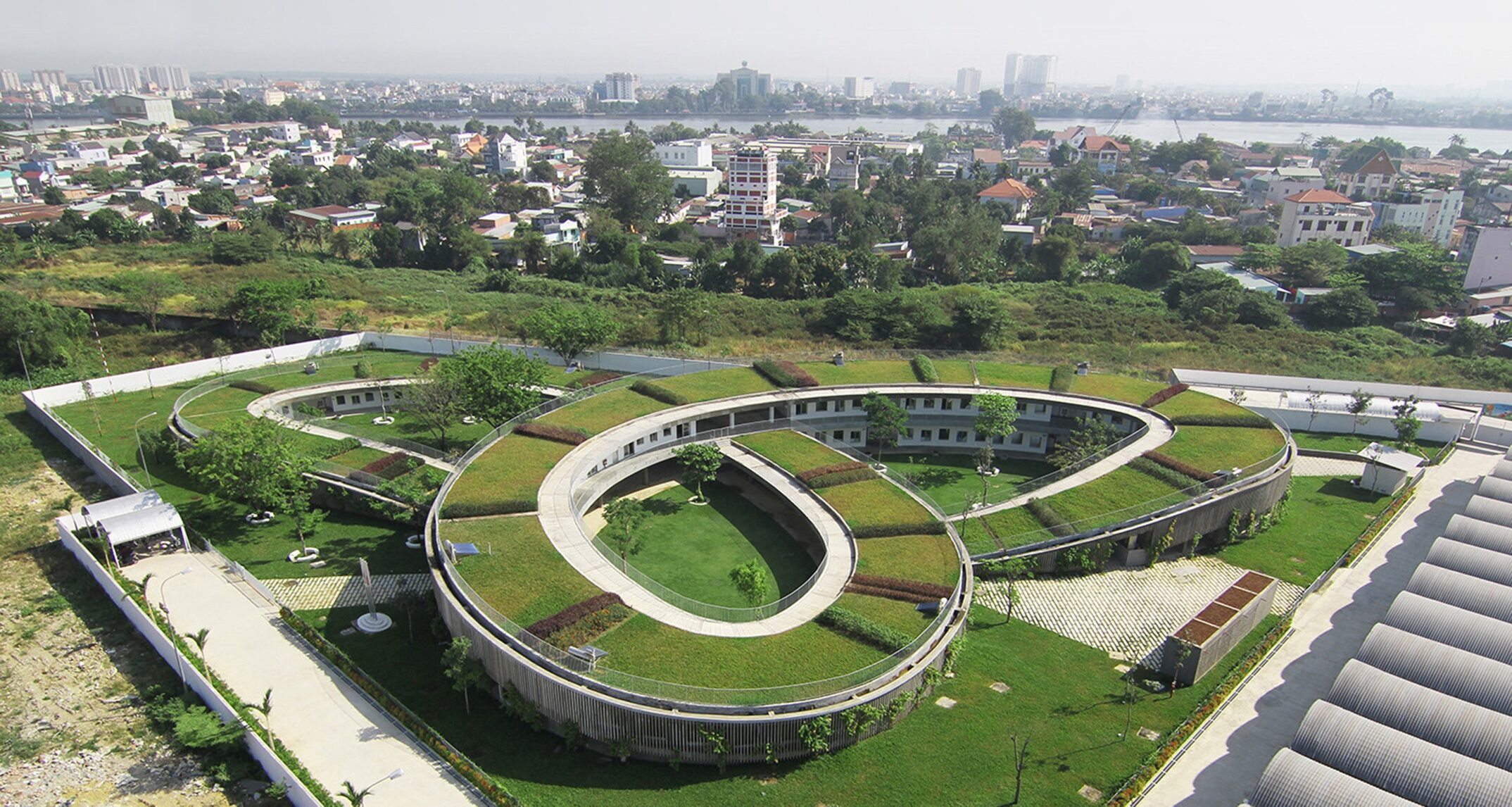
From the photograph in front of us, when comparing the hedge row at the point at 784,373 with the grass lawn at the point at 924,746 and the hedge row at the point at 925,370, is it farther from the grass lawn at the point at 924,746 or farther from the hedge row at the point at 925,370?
the grass lawn at the point at 924,746

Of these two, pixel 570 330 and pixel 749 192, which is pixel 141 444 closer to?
pixel 570 330

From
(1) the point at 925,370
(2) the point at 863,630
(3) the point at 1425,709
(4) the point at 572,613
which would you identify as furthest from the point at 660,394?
(3) the point at 1425,709

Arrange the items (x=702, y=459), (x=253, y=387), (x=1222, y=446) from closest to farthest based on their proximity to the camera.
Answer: (x=702, y=459) → (x=1222, y=446) → (x=253, y=387)

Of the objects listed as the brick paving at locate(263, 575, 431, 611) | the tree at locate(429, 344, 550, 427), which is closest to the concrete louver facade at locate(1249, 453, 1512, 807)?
the brick paving at locate(263, 575, 431, 611)

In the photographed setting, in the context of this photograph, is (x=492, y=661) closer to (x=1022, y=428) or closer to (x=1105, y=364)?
(x=1022, y=428)

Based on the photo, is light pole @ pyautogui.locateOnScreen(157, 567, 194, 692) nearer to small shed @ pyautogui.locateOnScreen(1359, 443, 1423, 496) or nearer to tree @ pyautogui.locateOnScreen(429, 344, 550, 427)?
tree @ pyautogui.locateOnScreen(429, 344, 550, 427)

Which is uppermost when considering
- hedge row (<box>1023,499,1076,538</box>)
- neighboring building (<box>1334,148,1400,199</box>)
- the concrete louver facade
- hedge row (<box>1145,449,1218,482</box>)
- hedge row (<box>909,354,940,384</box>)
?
neighboring building (<box>1334,148,1400,199</box>)
